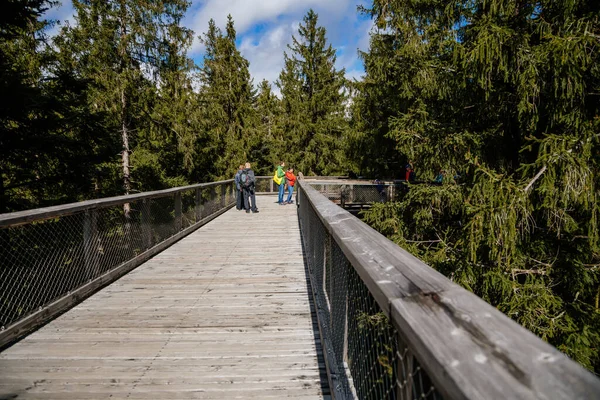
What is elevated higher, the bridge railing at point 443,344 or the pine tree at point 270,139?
the pine tree at point 270,139

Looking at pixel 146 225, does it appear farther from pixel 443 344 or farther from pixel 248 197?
pixel 248 197

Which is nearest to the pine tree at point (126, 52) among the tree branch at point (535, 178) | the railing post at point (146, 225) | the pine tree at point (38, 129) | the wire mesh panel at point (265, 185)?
the pine tree at point (38, 129)

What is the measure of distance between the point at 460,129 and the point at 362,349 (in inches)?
352

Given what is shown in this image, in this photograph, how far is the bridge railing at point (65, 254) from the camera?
3.64m

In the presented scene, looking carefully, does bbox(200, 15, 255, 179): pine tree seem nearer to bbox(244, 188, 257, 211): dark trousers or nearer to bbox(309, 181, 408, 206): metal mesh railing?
bbox(309, 181, 408, 206): metal mesh railing

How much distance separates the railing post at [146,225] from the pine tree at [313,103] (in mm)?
25092

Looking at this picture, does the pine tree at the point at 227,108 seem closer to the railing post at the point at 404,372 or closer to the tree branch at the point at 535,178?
the tree branch at the point at 535,178

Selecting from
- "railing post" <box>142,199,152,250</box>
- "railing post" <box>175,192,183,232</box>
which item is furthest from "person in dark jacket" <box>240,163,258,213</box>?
"railing post" <box>142,199,152,250</box>

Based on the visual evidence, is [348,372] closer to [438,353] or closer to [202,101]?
[438,353]

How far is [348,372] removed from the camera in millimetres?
2273

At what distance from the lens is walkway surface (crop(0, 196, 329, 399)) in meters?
2.66

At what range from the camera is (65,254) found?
446cm


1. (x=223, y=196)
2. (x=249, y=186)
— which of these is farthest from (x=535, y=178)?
(x=223, y=196)

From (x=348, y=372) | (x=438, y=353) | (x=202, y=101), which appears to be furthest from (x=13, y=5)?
(x=202, y=101)
